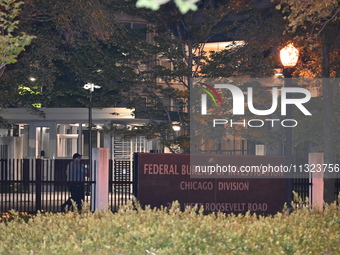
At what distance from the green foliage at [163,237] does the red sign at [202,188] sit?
5.13 metres

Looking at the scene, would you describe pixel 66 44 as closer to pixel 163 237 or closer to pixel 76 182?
pixel 76 182

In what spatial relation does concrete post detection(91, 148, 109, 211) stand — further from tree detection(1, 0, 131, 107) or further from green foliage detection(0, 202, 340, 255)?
green foliage detection(0, 202, 340, 255)

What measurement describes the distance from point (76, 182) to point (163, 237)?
9398 mm

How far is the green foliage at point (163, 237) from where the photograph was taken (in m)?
8.87

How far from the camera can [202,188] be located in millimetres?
16859

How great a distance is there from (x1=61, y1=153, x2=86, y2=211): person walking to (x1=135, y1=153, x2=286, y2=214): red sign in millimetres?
2782

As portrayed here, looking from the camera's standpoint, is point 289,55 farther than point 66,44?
No

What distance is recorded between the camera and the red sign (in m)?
16.2

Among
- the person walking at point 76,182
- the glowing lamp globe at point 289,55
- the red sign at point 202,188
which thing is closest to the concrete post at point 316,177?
the red sign at point 202,188

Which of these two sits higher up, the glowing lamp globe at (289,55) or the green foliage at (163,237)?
the glowing lamp globe at (289,55)

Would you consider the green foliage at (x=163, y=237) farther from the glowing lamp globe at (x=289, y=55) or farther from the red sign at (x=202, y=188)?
the glowing lamp globe at (x=289, y=55)

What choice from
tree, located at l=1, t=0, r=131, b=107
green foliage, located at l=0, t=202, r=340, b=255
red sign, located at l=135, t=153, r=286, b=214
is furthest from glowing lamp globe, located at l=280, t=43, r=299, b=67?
green foliage, located at l=0, t=202, r=340, b=255

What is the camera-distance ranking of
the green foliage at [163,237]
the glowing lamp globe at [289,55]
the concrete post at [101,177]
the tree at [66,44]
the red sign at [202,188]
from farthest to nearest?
the tree at [66,44], the concrete post at [101,177], the glowing lamp globe at [289,55], the red sign at [202,188], the green foliage at [163,237]

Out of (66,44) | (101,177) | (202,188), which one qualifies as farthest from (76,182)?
(66,44)
